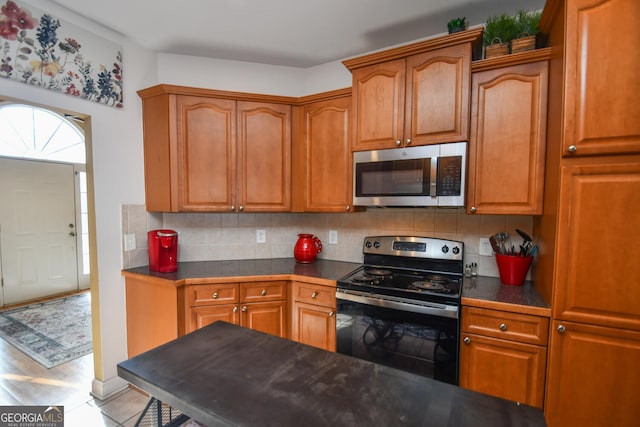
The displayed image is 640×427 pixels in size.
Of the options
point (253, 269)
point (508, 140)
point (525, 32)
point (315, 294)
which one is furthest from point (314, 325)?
point (525, 32)

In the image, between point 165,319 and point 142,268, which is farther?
point 142,268

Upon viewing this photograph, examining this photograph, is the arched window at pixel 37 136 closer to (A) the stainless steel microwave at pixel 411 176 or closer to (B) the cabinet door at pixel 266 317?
(B) the cabinet door at pixel 266 317

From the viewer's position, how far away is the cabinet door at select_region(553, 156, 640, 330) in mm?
1276

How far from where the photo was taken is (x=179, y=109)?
7.30 ft

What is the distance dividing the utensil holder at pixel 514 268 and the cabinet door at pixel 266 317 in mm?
1480

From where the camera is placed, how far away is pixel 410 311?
66.8 inches

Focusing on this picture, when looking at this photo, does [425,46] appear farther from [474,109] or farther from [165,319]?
[165,319]

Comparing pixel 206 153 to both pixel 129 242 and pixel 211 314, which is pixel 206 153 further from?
pixel 211 314

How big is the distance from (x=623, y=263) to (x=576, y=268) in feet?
0.52

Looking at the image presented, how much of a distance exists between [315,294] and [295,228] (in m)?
0.88

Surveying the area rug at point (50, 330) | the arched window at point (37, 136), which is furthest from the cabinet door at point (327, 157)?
the arched window at point (37, 136)

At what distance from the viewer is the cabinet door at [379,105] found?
1.97 m

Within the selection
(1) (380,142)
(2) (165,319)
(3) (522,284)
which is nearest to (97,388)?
(2) (165,319)

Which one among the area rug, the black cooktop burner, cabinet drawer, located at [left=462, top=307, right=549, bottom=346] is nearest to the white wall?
the black cooktop burner
